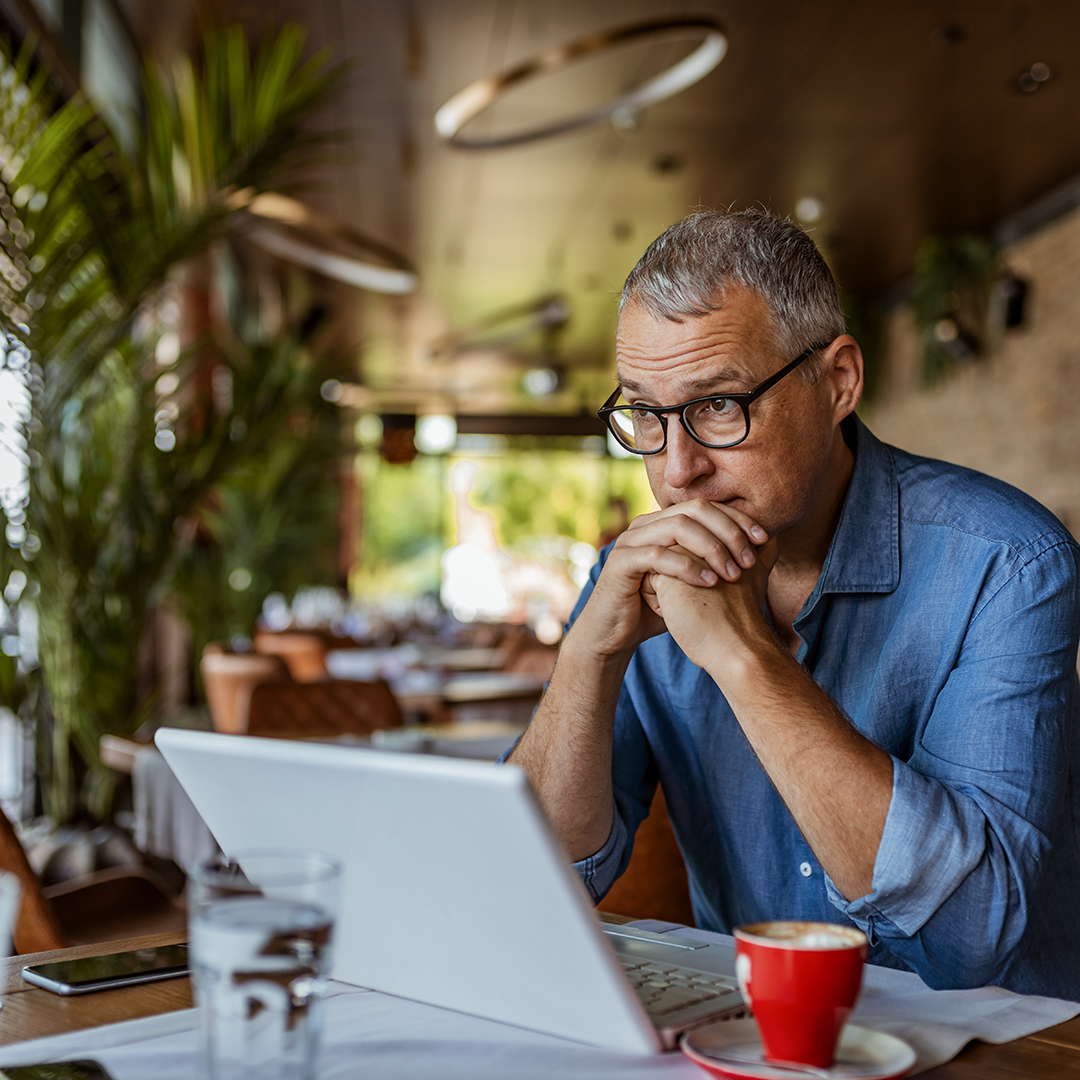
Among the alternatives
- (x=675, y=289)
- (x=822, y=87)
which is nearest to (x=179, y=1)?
(x=822, y=87)

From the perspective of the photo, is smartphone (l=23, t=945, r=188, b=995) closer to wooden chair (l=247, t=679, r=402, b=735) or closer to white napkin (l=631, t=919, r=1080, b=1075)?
white napkin (l=631, t=919, r=1080, b=1075)

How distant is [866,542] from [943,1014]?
1.86 ft

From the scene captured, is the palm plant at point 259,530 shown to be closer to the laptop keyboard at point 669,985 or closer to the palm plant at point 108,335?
the palm plant at point 108,335

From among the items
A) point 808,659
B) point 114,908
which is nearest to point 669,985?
point 808,659

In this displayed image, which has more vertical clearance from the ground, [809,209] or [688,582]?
[809,209]

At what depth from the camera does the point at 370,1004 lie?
830mm

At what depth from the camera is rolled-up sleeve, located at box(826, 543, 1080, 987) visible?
3.14 ft

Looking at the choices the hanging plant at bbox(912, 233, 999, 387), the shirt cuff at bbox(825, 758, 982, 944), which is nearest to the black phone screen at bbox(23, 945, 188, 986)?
the shirt cuff at bbox(825, 758, 982, 944)

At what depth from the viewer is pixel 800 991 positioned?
26.1 inches

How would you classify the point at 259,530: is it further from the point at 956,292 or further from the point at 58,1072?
the point at 58,1072

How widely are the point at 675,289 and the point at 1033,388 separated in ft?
21.9

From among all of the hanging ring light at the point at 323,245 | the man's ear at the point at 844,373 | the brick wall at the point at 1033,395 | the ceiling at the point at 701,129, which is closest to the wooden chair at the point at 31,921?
the man's ear at the point at 844,373

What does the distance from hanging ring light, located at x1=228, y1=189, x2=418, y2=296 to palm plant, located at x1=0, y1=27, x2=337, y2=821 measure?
3.74m

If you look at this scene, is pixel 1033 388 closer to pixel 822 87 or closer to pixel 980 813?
pixel 822 87
